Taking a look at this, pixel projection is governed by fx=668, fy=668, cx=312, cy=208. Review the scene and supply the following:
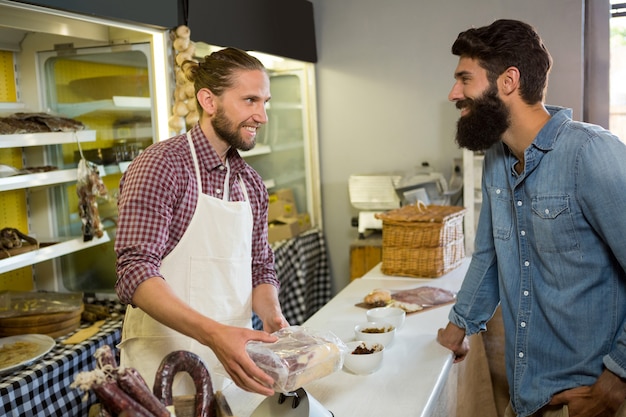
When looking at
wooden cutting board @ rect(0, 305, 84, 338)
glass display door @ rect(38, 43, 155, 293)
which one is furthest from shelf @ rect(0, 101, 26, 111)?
wooden cutting board @ rect(0, 305, 84, 338)

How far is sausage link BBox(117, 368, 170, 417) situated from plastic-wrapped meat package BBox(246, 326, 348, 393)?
29cm

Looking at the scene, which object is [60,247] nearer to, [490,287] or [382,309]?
[382,309]

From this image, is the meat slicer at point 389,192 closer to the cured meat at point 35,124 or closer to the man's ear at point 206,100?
the cured meat at point 35,124

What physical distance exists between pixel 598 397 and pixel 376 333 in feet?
2.32

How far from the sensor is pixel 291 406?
1431 millimetres

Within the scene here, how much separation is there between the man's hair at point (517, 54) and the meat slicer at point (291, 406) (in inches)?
38.7

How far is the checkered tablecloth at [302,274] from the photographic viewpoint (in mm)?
4043

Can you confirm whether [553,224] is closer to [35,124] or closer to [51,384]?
[51,384]

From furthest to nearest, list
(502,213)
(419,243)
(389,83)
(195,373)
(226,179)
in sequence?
(389,83) → (419,243) → (226,179) → (502,213) → (195,373)

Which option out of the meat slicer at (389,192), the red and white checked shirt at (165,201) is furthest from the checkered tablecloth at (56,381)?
the meat slicer at (389,192)

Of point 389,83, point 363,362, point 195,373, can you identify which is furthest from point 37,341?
point 389,83

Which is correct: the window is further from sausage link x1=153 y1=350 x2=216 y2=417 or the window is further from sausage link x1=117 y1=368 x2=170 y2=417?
sausage link x1=117 y1=368 x2=170 y2=417

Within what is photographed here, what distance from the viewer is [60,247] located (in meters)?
2.59

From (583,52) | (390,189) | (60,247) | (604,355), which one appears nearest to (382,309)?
(604,355)
